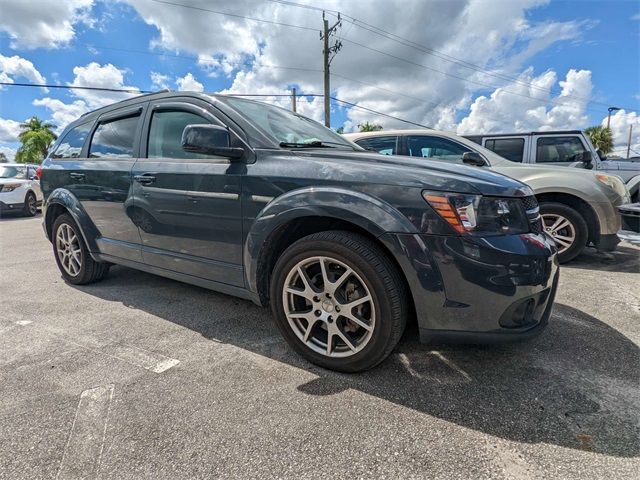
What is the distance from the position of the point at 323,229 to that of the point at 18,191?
12.4m

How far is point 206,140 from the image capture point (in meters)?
2.32

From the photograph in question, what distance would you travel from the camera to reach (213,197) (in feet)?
8.43

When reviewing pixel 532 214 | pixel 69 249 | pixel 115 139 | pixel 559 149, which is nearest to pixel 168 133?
pixel 115 139

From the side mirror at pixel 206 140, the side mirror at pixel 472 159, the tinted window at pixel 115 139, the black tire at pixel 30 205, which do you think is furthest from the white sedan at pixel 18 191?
the side mirror at pixel 472 159

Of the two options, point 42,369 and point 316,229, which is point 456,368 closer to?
point 316,229

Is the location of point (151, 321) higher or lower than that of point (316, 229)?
lower

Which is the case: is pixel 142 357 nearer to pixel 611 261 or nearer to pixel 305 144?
pixel 305 144

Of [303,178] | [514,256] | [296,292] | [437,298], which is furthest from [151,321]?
[514,256]

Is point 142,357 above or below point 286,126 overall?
below

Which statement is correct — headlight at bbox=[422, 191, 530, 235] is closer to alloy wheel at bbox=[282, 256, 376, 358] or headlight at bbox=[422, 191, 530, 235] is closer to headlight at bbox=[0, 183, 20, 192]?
alloy wheel at bbox=[282, 256, 376, 358]

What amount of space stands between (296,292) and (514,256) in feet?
3.90

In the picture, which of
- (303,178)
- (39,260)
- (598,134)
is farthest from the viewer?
(598,134)

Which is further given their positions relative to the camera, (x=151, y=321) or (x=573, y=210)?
(x=573, y=210)

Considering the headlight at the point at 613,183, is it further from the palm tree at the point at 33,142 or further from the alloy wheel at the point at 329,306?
the palm tree at the point at 33,142
